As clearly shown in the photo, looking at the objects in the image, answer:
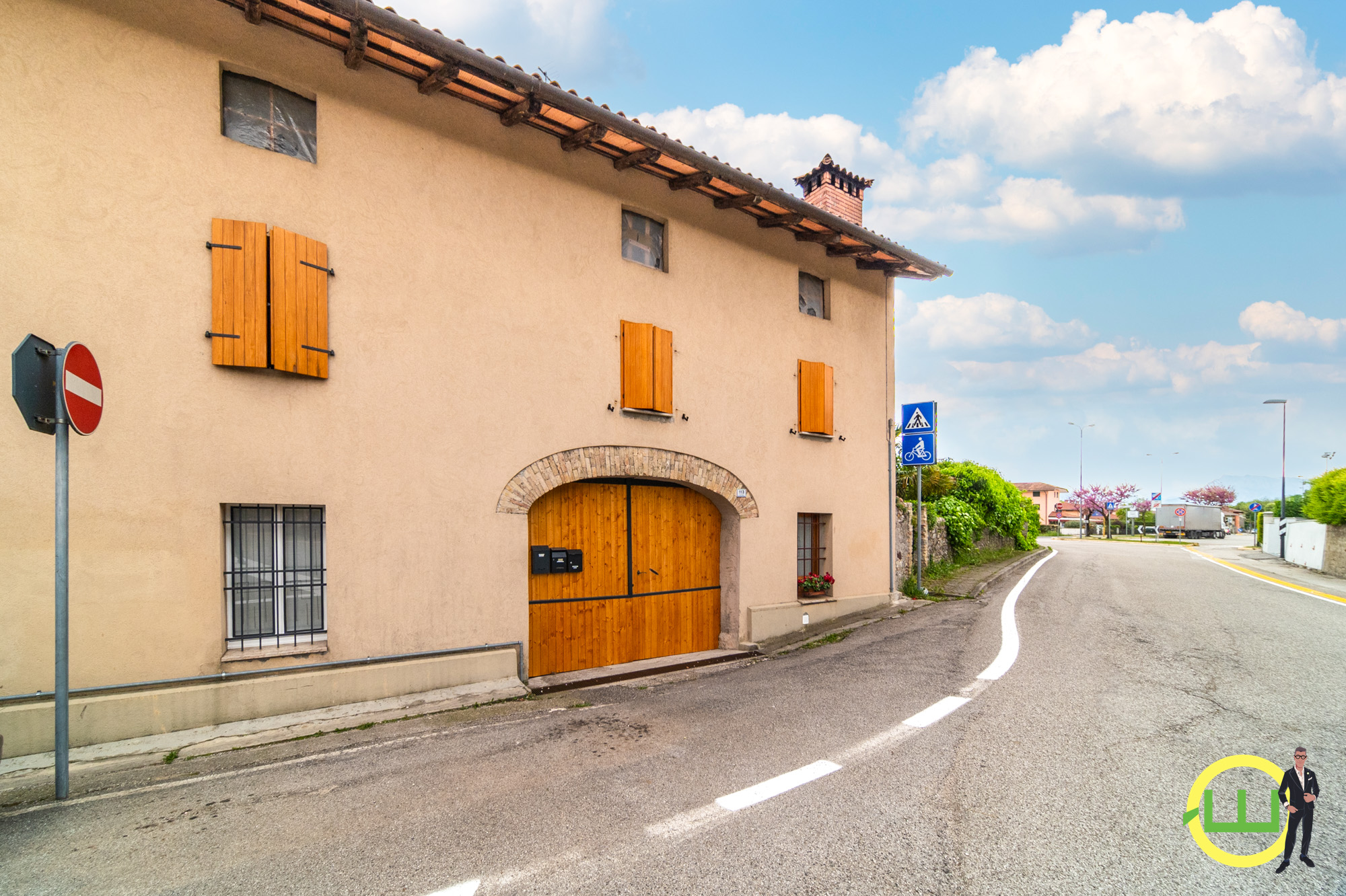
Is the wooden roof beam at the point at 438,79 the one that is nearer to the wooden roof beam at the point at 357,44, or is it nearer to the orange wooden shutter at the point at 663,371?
the wooden roof beam at the point at 357,44

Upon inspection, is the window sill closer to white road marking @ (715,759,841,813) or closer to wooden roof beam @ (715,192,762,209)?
white road marking @ (715,759,841,813)

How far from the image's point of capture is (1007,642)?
8164 millimetres

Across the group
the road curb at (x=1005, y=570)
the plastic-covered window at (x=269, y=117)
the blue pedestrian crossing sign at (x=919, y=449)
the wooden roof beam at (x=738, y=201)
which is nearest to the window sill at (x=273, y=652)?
the plastic-covered window at (x=269, y=117)

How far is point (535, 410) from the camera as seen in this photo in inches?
285

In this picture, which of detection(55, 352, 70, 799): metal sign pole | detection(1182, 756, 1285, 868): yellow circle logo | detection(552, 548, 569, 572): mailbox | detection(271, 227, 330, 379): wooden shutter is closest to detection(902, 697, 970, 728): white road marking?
detection(1182, 756, 1285, 868): yellow circle logo

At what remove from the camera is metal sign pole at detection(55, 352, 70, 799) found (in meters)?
3.95

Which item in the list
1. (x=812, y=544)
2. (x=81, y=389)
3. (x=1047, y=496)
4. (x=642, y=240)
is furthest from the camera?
(x=1047, y=496)

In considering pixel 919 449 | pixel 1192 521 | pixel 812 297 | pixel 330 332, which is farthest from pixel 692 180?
pixel 1192 521

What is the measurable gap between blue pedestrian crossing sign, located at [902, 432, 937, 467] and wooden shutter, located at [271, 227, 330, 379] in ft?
32.2

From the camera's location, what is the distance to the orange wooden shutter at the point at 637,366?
26.4ft

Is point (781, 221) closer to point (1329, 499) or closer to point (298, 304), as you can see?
point (298, 304)

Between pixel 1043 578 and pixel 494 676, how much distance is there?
44.6 feet

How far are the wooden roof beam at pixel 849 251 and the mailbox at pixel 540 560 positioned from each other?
711 centimetres

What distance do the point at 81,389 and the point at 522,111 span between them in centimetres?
473
